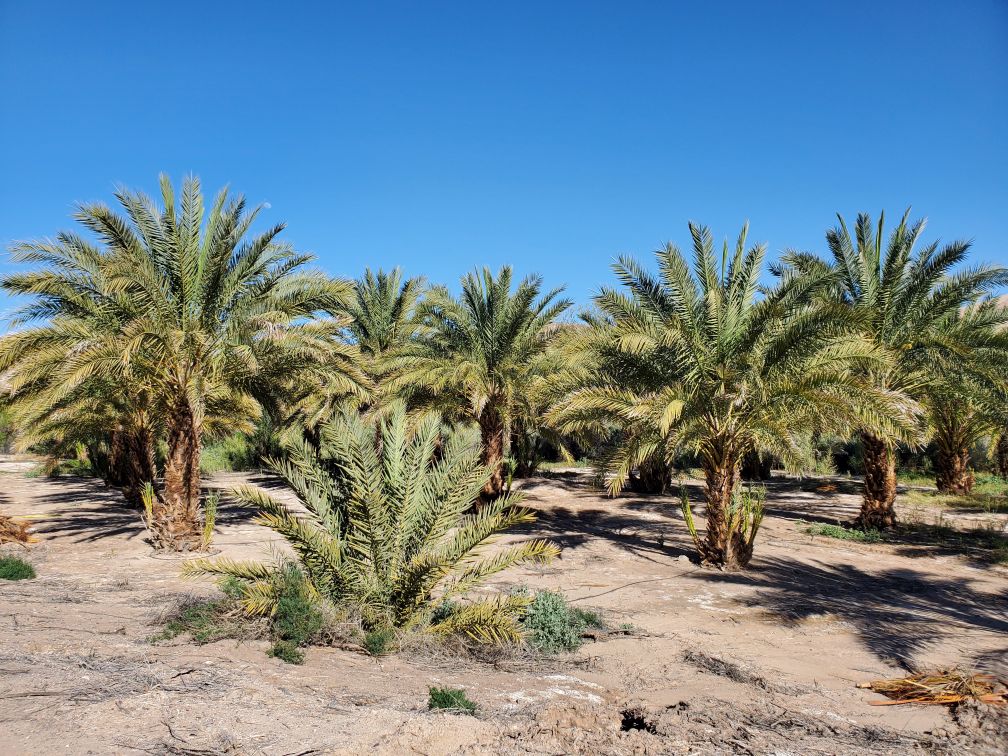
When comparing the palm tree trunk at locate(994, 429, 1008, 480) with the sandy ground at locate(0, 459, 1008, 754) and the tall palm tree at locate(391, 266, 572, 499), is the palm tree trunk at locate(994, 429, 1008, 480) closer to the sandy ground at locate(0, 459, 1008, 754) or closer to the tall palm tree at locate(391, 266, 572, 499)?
the sandy ground at locate(0, 459, 1008, 754)

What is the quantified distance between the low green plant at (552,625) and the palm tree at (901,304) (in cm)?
965

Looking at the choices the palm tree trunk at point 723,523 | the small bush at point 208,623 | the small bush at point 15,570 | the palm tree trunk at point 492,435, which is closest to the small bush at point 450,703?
the small bush at point 208,623

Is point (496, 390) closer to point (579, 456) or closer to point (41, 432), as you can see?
point (41, 432)

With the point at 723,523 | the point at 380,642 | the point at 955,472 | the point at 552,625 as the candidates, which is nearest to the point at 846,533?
the point at 723,523

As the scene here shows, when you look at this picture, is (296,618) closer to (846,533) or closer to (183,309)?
(183,309)

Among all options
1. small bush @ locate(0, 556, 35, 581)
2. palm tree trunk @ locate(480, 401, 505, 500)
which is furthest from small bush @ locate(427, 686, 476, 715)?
palm tree trunk @ locate(480, 401, 505, 500)

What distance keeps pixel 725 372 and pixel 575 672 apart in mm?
6218

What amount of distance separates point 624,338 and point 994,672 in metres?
6.02

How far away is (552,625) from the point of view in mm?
7156

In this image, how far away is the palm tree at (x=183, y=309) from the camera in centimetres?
1092

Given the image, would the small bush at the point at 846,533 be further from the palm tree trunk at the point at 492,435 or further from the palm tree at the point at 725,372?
the palm tree trunk at the point at 492,435

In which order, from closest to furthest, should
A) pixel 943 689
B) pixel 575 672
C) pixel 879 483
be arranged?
pixel 943 689 → pixel 575 672 → pixel 879 483

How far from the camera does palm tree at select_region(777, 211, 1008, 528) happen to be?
1411 centimetres

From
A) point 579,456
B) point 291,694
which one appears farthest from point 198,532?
point 579,456
